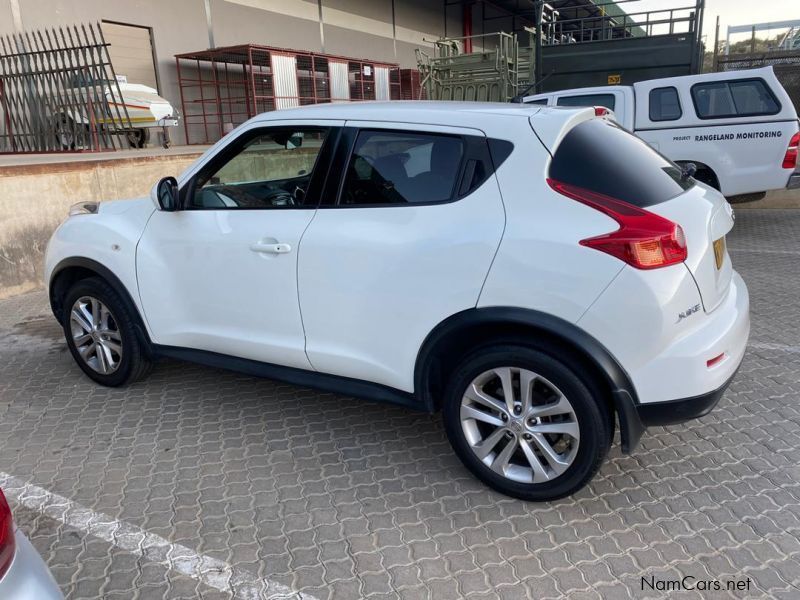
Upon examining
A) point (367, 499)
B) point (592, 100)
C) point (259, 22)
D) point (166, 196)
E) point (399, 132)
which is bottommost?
point (367, 499)

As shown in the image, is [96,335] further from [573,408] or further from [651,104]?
[651,104]

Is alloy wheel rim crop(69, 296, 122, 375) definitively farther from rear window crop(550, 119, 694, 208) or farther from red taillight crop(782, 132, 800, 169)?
red taillight crop(782, 132, 800, 169)

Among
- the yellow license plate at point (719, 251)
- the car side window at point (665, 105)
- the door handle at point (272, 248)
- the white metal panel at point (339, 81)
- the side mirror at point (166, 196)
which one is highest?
the white metal panel at point (339, 81)

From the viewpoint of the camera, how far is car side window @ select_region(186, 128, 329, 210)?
134 inches

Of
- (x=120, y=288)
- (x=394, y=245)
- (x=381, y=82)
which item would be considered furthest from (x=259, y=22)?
(x=394, y=245)

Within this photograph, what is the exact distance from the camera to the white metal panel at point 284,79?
51.4 feet

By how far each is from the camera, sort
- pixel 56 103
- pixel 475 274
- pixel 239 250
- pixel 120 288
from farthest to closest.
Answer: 1. pixel 56 103
2. pixel 120 288
3. pixel 239 250
4. pixel 475 274

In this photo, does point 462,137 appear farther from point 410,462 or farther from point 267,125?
point 410,462

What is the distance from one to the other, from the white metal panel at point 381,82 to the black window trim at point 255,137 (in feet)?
57.8

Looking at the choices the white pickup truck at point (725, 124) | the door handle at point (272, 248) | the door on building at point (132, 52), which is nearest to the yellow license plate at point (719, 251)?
the door handle at point (272, 248)

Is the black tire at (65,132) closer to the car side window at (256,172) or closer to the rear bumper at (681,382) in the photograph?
the car side window at (256,172)

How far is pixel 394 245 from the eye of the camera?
2.94 m

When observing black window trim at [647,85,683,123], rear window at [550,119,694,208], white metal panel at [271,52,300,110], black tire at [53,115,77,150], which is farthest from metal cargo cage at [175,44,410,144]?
rear window at [550,119,694,208]

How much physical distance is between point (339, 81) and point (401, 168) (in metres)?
16.5
